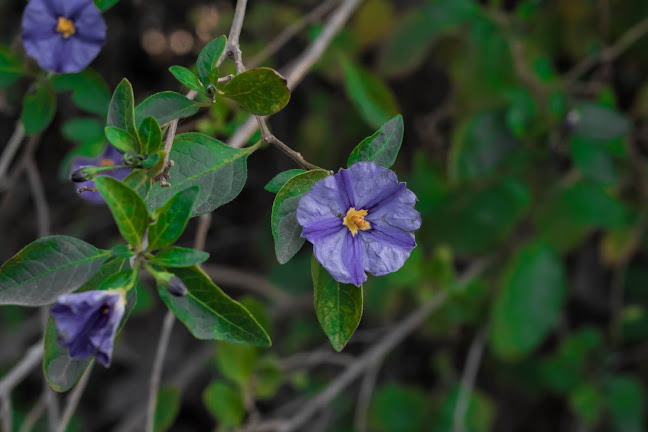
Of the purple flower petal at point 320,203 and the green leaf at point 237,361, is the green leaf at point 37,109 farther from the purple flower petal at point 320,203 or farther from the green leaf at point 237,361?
the green leaf at point 237,361

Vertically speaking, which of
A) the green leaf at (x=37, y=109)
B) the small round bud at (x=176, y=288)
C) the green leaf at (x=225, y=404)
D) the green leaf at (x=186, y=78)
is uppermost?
the green leaf at (x=186, y=78)

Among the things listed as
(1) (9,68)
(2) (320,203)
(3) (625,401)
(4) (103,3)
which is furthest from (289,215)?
(3) (625,401)

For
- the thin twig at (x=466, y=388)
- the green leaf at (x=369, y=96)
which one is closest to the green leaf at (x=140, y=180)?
the green leaf at (x=369, y=96)

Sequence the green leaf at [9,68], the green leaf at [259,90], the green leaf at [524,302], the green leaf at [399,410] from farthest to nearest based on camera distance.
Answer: the green leaf at [399,410] < the green leaf at [524,302] < the green leaf at [9,68] < the green leaf at [259,90]

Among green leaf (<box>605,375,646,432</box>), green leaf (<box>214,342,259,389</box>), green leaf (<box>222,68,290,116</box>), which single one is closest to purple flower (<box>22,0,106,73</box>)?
green leaf (<box>222,68,290,116</box>)

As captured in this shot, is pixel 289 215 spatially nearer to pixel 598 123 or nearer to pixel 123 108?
pixel 123 108

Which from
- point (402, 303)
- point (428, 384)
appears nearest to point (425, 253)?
point (402, 303)

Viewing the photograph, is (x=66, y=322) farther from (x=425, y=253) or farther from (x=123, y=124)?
(x=425, y=253)

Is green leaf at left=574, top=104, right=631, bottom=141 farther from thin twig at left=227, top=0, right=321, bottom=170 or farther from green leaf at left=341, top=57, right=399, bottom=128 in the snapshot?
thin twig at left=227, top=0, right=321, bottom=170
